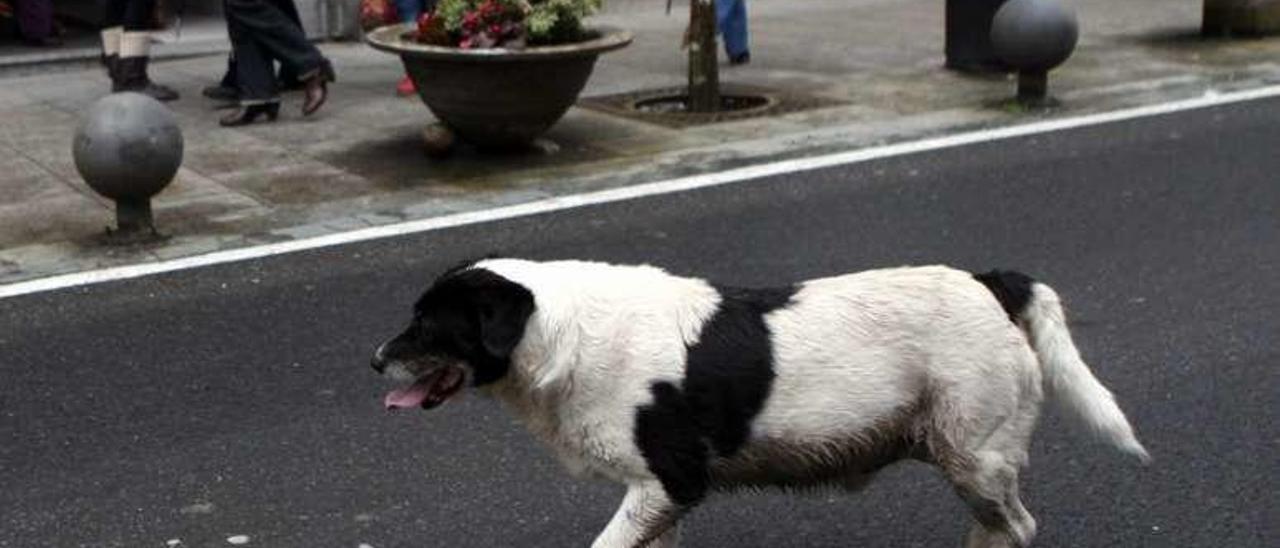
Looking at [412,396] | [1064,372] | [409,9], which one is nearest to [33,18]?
[409,9]

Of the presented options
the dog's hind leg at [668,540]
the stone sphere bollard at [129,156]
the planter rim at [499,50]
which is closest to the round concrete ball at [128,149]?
the stone sphere bollard at [129,156]

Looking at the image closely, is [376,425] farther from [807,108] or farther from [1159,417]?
[807,108]

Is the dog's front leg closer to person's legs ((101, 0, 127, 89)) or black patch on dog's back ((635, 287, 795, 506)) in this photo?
black patch on dog's back ((635, 287, 795, 506))

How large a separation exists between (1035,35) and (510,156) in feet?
10.9

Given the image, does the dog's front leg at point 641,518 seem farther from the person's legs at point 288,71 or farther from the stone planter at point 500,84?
the person's legs at point 288,71

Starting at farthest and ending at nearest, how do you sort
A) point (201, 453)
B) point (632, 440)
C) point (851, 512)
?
point (201, 453) → point (851, 512) → point (632, 440)

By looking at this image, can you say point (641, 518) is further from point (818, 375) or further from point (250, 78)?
point (250, 78)

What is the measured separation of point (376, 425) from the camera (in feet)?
18.9

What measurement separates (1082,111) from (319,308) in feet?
18.7

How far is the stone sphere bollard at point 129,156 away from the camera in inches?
322

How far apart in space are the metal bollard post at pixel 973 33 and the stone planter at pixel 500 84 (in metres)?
3.31

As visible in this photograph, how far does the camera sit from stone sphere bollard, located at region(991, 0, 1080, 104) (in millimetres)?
11016

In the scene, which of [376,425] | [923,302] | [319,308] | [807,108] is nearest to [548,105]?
[807,108]

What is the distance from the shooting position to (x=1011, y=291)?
163 inches
